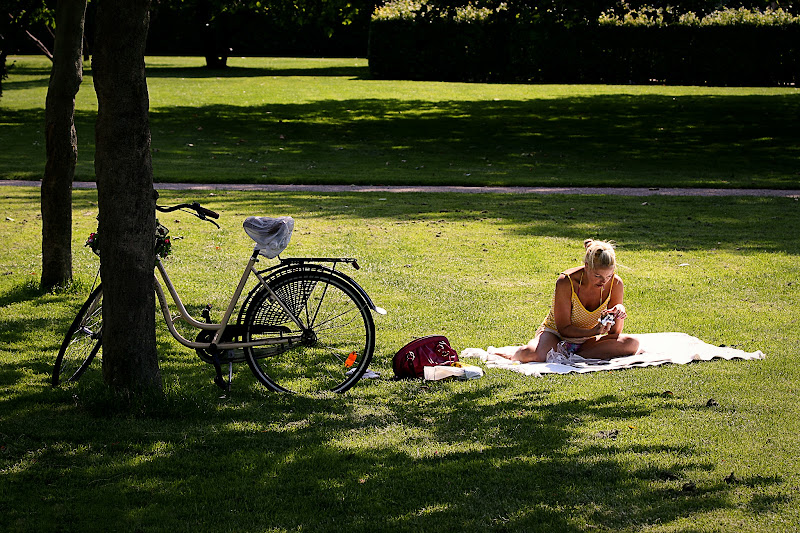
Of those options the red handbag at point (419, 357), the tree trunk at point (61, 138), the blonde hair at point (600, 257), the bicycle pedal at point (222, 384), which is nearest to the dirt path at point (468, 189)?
the tree trunk at point (61, 138)

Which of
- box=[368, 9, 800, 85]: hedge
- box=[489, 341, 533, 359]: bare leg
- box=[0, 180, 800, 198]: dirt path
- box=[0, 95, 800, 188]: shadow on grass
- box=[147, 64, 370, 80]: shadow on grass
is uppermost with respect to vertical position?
box=[368, 9, 800, 85]: hedge

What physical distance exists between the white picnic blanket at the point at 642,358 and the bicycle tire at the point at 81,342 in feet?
9.34

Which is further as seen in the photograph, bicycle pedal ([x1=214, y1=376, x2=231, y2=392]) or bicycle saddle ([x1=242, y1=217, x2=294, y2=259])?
bicycle pedal ([x1=214, y1=376, x2=231, y2=392])

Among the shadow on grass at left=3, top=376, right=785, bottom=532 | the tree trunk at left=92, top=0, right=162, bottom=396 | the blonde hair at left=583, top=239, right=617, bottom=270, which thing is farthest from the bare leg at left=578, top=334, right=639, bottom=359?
the tree trunk at left=92, top=0, right=162, bottom=396

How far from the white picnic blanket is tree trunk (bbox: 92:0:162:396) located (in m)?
2.72

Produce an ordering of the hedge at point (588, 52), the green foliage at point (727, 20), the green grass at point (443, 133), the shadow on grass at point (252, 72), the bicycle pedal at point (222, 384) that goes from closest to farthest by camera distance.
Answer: the bicycle pedal at point (222, 384) → the green grass at point (443, 133) → the green foliage at point (727, 20) → the hedge at point (588, 52) → the shadow on grass at point (252, 72)

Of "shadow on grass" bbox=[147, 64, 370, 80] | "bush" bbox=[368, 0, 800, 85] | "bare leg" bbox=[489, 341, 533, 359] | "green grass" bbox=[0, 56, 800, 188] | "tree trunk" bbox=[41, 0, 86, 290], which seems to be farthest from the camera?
"shadow on grass" bbox=[147, 64, 370, 80]

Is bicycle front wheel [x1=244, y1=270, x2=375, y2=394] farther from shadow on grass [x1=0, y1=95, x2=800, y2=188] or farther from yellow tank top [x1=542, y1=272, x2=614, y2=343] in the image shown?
shadow on grass [x1=0, y1=95, x2=800, y2=188]

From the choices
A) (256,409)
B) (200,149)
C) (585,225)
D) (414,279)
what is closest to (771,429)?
(256,409)

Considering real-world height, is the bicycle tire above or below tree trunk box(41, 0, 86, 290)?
below

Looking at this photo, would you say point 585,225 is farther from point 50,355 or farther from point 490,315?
point 50,355

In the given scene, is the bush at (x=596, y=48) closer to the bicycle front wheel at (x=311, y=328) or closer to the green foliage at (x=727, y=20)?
the green foliage at (x=727, y=20)

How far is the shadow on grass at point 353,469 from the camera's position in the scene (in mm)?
4207

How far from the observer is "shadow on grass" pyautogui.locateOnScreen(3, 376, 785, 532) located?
421cm
